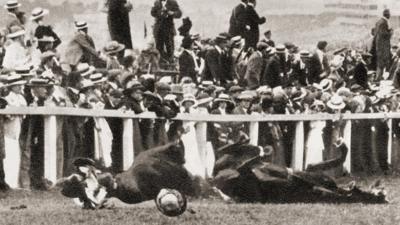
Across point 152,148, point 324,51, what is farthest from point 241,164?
point 324,51

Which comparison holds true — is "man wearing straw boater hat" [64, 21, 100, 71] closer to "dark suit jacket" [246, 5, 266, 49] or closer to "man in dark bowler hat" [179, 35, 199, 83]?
"man in dark bowler hat" [179, 35, 199, 83]

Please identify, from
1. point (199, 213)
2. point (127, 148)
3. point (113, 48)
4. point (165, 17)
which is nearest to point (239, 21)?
point (165, 17)

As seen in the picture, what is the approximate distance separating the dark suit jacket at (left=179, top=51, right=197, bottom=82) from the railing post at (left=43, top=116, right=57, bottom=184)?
94.0 inches

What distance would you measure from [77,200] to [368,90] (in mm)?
3729

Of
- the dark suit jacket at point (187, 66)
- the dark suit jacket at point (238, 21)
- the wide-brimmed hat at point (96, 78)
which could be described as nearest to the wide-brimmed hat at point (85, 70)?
the wide-brimmed hat at point (96, 78)

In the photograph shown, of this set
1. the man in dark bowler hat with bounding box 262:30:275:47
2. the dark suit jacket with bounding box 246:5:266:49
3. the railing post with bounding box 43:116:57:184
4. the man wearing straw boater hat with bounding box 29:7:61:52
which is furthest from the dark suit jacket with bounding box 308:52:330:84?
A: the railing post with bounding box 43:116:57:184

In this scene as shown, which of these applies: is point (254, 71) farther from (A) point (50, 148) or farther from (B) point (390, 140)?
(A) point (50, 148)

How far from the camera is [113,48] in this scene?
10.9 metres

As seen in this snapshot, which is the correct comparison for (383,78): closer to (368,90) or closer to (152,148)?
(368,90)

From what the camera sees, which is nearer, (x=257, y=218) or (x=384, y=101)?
(x=257, y=218)

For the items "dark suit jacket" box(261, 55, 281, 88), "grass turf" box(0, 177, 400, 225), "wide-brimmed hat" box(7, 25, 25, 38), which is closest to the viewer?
"grass turf" box(0, 177, 400, 225)

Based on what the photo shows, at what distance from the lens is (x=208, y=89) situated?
1057cm

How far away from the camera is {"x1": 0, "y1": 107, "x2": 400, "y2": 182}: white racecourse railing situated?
9422 mm

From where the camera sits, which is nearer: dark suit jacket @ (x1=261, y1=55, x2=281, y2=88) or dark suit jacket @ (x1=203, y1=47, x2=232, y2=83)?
dark suit jacket @ (x1=261, y1=55, x2=281, y2=88)
